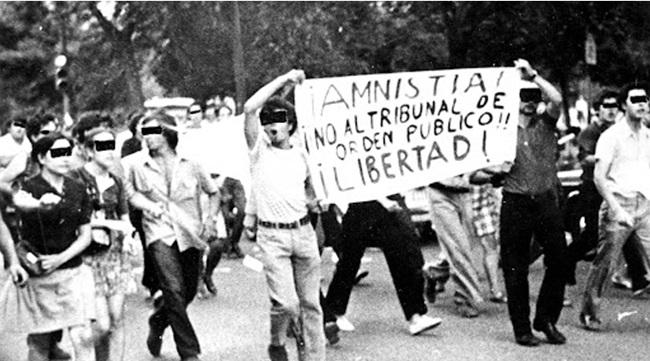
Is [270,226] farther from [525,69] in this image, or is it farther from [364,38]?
[364,38]

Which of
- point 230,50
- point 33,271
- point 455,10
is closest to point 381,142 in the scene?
point 33,271

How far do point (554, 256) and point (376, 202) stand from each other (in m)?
1.42

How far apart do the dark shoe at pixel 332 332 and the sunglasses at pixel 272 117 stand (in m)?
2.03

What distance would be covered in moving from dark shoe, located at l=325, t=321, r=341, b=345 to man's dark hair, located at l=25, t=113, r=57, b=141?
118 inches

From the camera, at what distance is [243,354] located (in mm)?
9406

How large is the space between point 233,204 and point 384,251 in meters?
5.83

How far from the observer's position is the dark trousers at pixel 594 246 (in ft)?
38.7

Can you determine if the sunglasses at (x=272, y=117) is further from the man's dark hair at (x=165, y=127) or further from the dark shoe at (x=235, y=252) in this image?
the dark shoe at (x=235, y=252)

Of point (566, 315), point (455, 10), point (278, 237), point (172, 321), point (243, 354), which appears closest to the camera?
point (278, 237)

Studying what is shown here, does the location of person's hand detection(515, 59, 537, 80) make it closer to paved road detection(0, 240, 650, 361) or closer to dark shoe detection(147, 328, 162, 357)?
paved road detection(0, 240, 650, 361)

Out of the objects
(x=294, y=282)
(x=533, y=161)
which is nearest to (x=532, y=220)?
(x=533, y=161)

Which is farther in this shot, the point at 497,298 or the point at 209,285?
the point at 209,285

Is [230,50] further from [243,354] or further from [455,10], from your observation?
[243,354]

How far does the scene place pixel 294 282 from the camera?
8.27 meters
